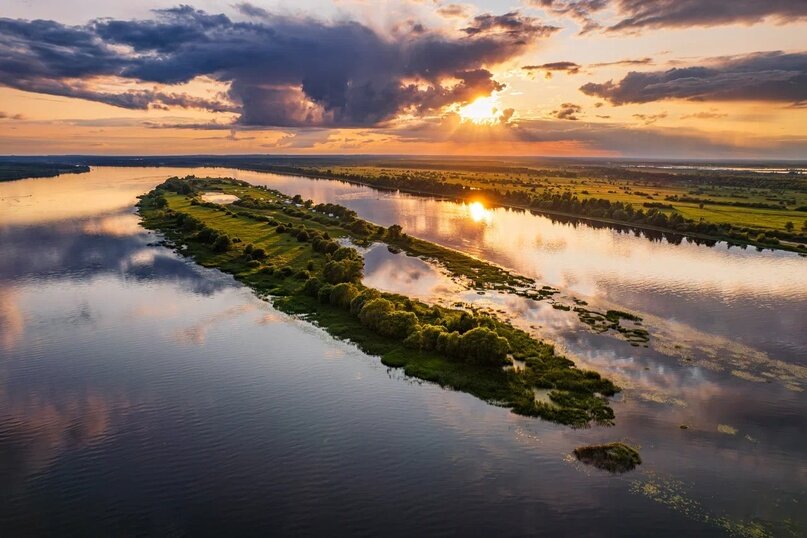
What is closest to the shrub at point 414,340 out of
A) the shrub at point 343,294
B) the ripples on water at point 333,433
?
the ripples on water at point 333,433

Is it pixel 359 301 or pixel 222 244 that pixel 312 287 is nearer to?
pixel 359 301

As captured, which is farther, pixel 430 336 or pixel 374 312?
pixel 374 312

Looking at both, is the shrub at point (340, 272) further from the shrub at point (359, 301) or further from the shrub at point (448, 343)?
the shrub at point (448, 343)

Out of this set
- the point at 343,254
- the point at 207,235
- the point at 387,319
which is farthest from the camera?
the point at 207,235

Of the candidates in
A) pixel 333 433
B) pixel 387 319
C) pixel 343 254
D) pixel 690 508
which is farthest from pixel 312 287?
pixel 690 508

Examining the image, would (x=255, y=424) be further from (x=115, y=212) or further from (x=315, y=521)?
(x=115, y=212)

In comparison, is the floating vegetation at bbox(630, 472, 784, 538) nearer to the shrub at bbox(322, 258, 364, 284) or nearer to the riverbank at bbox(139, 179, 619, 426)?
the riverbank at bbox(139, 179, 619, 426)

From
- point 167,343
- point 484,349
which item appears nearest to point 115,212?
point 167,343
